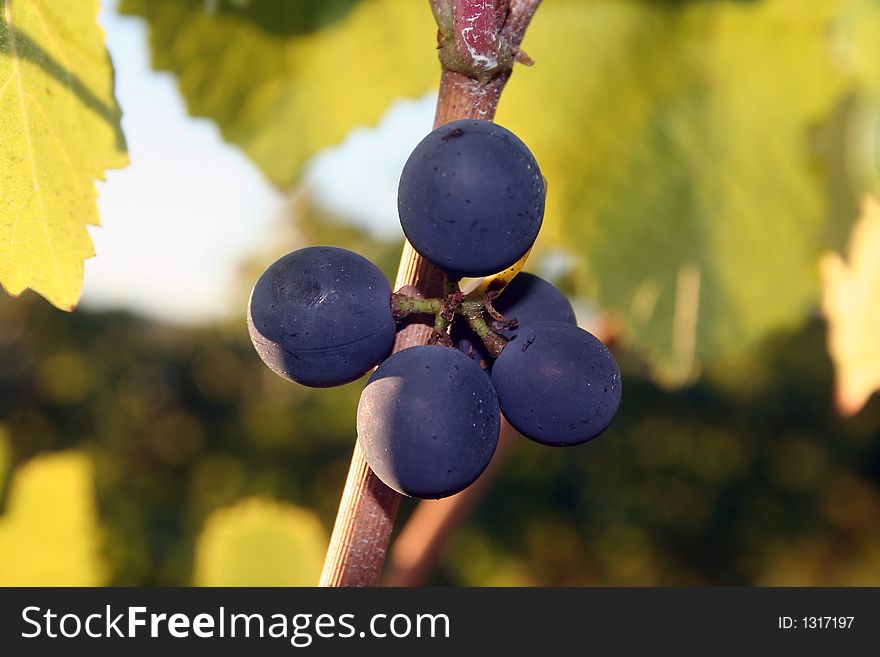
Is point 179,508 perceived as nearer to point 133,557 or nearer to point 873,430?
point 133,557

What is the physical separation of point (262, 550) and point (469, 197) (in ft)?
7.62

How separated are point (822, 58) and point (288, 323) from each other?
1547mm

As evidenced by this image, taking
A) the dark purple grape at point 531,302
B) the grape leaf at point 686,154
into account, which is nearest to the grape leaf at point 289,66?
the grape leaf at point 686,154

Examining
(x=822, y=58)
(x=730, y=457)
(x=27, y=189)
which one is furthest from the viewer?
(x=730, y=457)

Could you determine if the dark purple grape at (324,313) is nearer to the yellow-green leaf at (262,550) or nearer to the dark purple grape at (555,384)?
Result: the dark purple grape at (555,384)

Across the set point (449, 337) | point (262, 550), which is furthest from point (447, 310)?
point (262, 550)

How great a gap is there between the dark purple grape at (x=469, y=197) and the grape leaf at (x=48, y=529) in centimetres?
228

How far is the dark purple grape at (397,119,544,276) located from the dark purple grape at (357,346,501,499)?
0.31ft

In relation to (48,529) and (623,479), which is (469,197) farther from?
(623,479)

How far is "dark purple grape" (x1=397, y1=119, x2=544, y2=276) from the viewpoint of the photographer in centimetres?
72

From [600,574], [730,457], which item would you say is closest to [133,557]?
[600,574]

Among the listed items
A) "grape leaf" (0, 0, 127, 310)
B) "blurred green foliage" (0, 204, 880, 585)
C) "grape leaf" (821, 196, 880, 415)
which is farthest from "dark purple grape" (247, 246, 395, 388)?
"blurred green foliage" (0, 204, 880, 585)

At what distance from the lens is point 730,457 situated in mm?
9430

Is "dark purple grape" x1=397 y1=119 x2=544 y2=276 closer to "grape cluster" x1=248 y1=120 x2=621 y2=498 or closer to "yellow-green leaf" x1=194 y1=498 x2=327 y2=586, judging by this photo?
"grape cluster" x1=248 y1=120 x2=621 y2=498
